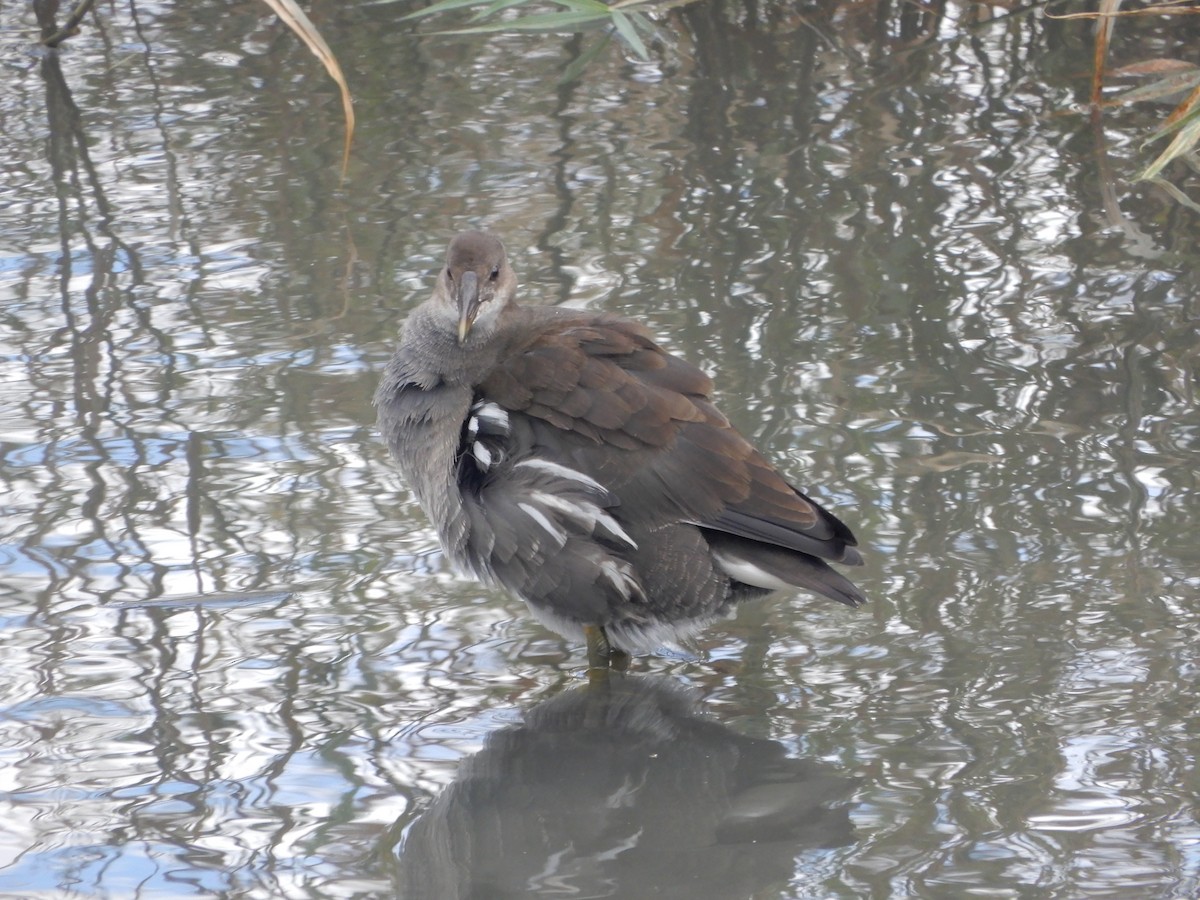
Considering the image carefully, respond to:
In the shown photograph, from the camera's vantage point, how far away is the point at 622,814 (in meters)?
3.30

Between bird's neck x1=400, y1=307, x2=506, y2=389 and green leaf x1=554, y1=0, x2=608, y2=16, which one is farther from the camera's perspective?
green leaf x1=554, y1=0, x2=608, y2=16

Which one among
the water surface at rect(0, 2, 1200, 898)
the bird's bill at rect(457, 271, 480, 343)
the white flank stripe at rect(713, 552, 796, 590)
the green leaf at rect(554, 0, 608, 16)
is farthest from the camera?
the green leaf at rect(554, 0, 608, 16)

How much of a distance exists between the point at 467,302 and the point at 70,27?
4575 mm

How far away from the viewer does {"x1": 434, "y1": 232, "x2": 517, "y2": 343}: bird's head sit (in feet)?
13.5

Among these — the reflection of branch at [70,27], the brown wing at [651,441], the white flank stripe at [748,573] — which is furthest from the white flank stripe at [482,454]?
the reflection of branch at [70,27]

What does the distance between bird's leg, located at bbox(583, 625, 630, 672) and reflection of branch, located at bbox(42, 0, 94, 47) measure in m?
4.95

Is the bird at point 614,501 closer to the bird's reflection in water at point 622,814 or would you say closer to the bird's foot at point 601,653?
the bird's foot at point 601,653

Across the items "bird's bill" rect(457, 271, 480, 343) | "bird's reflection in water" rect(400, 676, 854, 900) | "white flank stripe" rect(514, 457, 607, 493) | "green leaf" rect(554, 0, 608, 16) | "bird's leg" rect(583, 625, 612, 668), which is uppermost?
"green leaf" rect(554, 0, 608, 16)

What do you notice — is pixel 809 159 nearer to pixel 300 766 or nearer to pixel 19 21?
pixel 300 766

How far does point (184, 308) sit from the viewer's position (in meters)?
5.59

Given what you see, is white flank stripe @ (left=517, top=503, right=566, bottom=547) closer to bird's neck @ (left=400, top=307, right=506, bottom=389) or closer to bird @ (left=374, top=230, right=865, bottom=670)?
bird @ (left=374, top=230, right=865, bottom=670)

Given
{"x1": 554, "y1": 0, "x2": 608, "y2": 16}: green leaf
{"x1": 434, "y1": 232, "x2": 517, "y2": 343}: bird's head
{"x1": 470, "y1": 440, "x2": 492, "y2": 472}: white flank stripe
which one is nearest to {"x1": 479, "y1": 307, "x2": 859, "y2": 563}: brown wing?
{"x1": 470, "y1": 440, "x2": 492, "y2": 472}: white flank stripe

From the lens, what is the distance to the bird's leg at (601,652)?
3.92 meters

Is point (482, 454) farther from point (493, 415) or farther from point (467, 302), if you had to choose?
point (467, 302)
